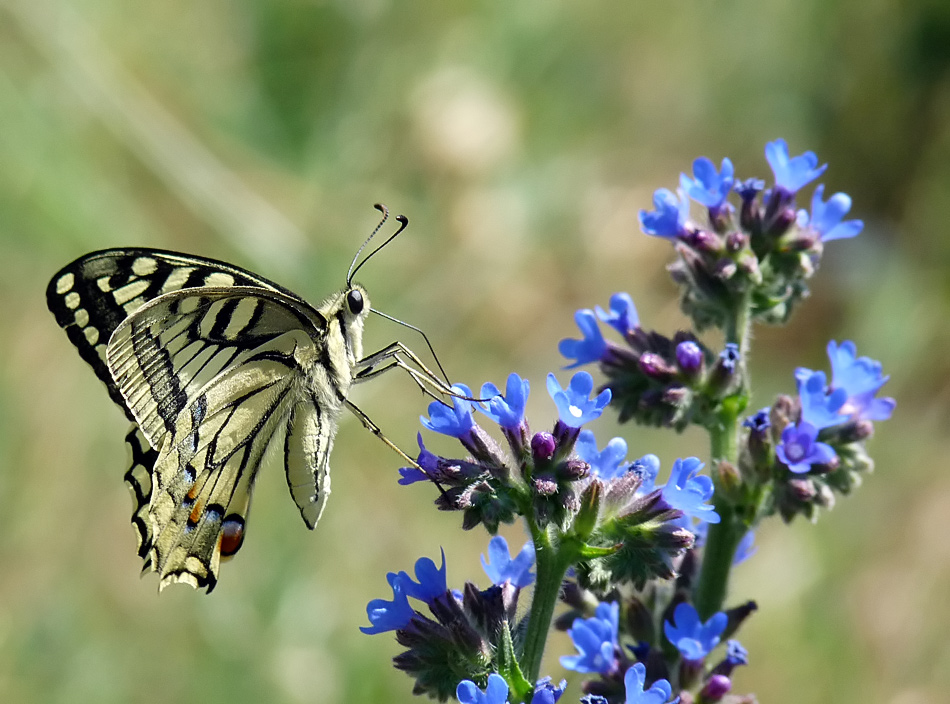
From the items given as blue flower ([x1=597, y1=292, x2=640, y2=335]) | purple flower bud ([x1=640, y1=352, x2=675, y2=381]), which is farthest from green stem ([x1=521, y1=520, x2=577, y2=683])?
blue flower ([x1=597, y1=292, x2=640, y2=335])

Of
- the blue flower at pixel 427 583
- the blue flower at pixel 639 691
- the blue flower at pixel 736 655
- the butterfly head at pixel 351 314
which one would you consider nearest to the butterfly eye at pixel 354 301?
the butterfly head at pixel 351 314

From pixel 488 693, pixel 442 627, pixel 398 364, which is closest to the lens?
pixel 488 693

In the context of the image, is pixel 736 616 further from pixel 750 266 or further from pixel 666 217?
pixel 666 217

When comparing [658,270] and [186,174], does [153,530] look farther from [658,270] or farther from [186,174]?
[658,270]

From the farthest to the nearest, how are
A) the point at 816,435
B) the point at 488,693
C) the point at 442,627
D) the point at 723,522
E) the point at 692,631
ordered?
the point at 723,522, the point at 816,435, the point at 692,631, the point at 442,627, the point at 488,693

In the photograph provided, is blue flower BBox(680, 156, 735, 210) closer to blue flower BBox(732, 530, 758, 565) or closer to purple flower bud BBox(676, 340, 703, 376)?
purple flower bud BBox(676, 340, 703, 376)

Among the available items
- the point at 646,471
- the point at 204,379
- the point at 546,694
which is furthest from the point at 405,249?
the point at 546,694

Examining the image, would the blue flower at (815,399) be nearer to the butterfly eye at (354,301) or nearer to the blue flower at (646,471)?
the blue flower at (646,471)
